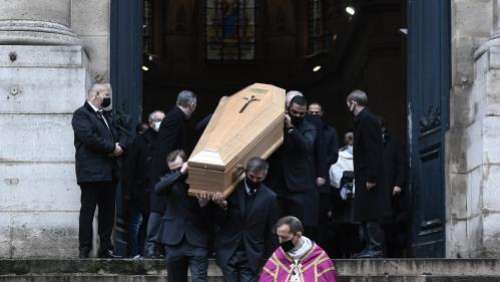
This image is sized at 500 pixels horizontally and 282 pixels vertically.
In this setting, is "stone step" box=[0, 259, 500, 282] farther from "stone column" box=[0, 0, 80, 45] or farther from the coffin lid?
"stone column" box=[0, 0, 80, 45]

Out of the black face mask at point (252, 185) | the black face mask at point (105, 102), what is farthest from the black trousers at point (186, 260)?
the black face mask at point (105, 102)

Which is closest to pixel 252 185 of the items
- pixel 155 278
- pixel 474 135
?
pixel 155 278

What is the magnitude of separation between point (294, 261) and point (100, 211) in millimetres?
3864

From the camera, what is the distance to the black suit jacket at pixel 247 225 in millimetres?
15664

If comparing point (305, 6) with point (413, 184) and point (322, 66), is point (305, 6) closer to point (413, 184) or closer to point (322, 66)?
point (322, 66)

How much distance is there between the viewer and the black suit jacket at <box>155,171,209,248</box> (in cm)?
1578

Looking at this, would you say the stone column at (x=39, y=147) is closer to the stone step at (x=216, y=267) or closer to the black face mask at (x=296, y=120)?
the stone step at (x=216, y=267)

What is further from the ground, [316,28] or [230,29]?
[230,29]

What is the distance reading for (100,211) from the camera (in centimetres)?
1834

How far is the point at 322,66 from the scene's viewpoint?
39.1m

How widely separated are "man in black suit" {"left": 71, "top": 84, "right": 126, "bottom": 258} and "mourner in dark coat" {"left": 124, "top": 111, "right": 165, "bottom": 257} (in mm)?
1194

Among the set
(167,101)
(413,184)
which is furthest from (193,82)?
(413,184)

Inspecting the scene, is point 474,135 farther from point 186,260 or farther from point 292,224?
point 292,224

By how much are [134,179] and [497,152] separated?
4.01m
